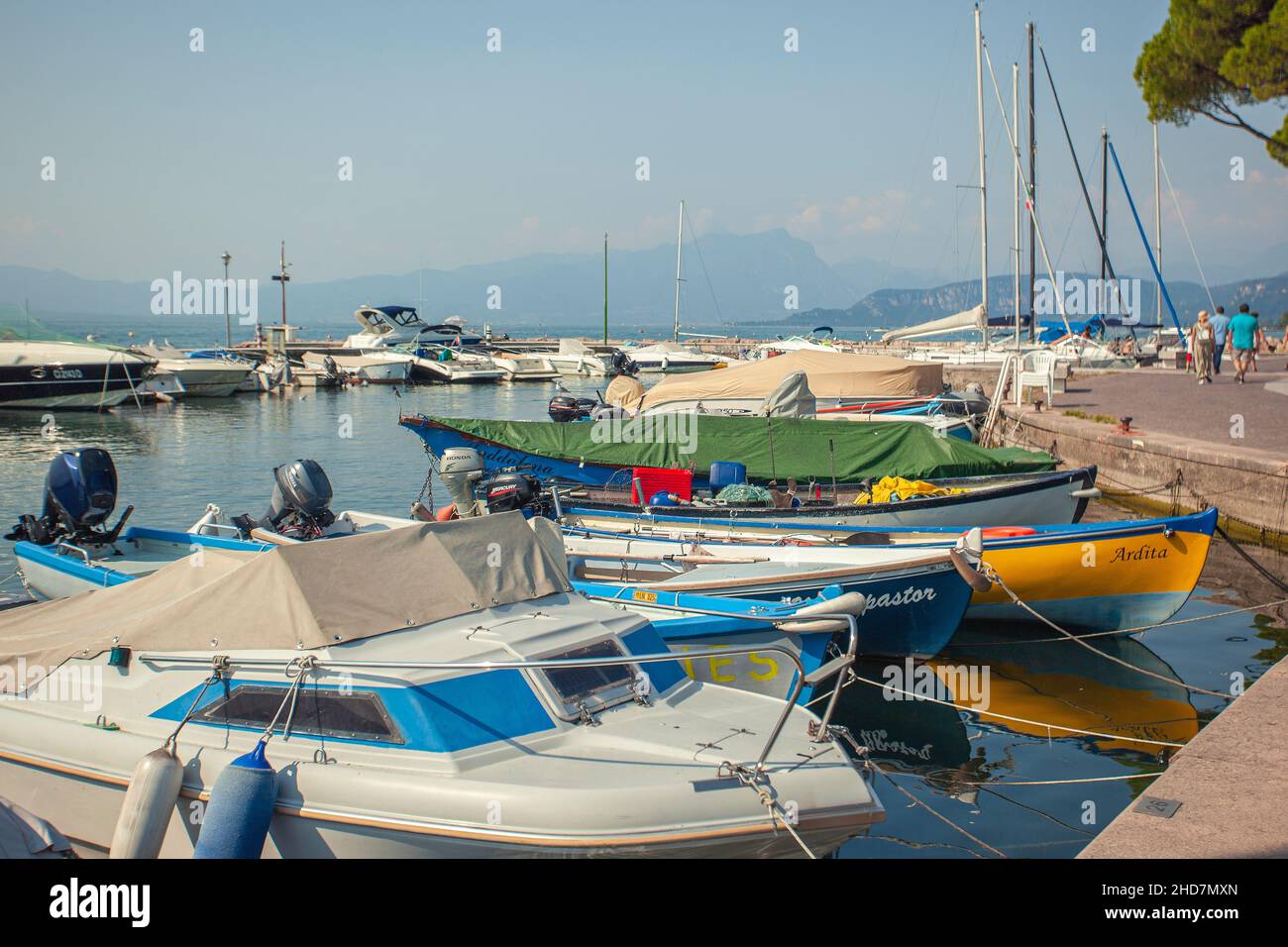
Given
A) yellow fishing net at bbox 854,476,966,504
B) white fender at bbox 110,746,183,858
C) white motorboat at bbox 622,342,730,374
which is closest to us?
white fender at bbox 110,746,183,858

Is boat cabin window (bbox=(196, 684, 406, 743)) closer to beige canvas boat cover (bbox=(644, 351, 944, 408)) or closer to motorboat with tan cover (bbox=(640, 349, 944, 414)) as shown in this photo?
motorboat with tan cover (bbox=(640, 349, 944, 414))

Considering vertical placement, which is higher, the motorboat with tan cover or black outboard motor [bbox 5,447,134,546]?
the motorboat with tan cover

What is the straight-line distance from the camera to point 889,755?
1048 cm

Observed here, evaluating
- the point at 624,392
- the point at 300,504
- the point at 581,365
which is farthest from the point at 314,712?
the point at 581,365

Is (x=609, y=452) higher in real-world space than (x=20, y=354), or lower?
lower

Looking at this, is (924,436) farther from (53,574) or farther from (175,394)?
(175,394)

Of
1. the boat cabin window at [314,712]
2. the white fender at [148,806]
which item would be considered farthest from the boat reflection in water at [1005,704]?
the white fender at [148,806]

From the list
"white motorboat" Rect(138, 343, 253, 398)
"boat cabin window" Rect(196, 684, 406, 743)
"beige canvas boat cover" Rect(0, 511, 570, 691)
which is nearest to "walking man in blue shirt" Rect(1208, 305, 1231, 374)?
"beige canvas boat cover" Rect(0, 511, 570, 691)

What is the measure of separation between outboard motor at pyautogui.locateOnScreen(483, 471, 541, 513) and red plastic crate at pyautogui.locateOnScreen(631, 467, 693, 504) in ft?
8.77

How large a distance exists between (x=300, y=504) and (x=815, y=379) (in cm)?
1594

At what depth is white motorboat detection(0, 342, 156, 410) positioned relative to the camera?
139 ft
